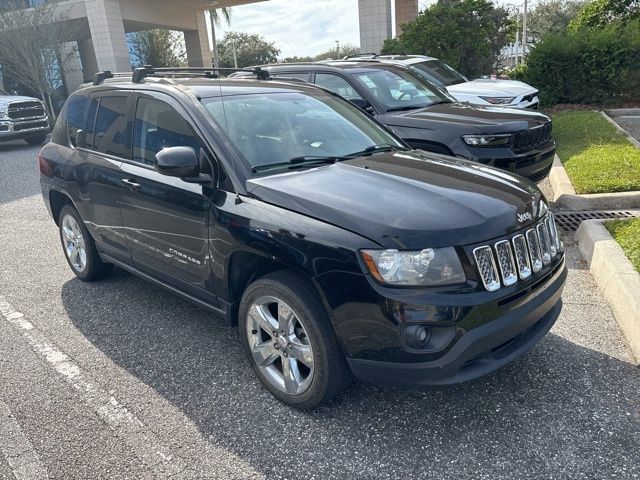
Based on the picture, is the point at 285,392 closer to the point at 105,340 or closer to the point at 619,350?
the point at 105,340

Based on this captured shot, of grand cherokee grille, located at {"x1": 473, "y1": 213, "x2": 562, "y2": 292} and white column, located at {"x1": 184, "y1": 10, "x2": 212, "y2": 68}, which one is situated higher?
white column, located at {"x1": 184, "y1": 10, "x2": 212, "y2": 68}

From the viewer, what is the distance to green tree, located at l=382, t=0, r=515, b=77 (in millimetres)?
14438

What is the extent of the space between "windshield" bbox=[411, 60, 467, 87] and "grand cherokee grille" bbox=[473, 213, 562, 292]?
784 centimetres

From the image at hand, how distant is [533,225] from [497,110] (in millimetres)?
4144

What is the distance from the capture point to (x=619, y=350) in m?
3.50

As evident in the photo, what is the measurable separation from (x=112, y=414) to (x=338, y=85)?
5114mm

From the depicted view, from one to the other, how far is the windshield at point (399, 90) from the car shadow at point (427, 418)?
400cm

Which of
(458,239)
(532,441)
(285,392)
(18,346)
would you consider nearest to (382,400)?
(285,392)

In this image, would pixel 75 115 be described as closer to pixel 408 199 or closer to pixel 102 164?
pixel 102 164

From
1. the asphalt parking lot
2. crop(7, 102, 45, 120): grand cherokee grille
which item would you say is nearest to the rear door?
the asphalt parking lot

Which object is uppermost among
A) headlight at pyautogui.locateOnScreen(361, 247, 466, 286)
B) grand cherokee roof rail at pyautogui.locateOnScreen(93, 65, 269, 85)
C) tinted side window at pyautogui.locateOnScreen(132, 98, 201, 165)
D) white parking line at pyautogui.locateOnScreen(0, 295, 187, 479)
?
grand cherokee roof rail at pyautogui.locateOnScreen(93, 65, 269, 85)

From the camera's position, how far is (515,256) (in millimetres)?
2768

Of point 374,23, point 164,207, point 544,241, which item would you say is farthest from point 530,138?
point 374,23

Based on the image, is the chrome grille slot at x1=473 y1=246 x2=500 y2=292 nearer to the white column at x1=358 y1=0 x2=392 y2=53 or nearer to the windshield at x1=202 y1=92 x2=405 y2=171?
the windshield at x1=202 y1=92 x2=405 y2=171
